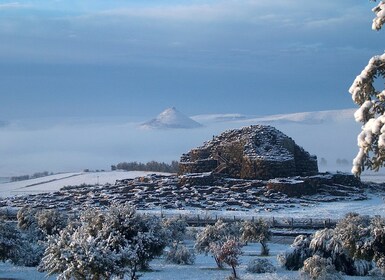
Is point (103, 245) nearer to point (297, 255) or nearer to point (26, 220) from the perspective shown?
point (297, 255)

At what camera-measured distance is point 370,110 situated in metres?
10.5

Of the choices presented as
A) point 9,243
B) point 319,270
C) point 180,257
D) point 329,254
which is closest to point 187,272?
point 180,257

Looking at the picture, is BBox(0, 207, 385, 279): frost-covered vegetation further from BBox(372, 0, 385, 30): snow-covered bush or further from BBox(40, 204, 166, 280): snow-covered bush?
BBox(372, 0, 385, 30): snow-covered bush

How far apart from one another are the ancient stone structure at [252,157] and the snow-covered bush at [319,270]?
144 feet

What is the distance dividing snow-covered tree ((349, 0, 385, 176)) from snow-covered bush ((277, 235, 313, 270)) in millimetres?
18612

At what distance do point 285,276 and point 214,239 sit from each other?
754 centimetres

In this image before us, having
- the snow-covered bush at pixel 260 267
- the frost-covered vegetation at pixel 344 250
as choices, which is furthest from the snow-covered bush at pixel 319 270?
the snow-covered bush at pixel 260 267

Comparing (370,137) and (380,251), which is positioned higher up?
(370,137)

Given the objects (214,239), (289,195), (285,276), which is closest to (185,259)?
(214,239)

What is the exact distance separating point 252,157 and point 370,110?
60273 mm

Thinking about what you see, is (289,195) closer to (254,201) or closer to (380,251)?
(254,201)

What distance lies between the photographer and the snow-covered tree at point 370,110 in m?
9.81

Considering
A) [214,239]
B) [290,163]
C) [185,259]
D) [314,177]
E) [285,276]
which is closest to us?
[285,276]

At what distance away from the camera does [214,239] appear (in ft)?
111
